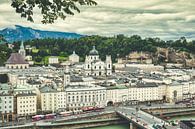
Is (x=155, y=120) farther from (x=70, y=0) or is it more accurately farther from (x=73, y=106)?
(x=70, y=0)

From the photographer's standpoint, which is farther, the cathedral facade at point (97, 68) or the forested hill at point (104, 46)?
the forested hill at point (104, 46)

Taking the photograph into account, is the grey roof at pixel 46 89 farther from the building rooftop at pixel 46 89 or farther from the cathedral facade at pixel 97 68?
the cathedral facade at pixel 97 68

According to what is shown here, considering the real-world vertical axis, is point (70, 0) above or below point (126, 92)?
above

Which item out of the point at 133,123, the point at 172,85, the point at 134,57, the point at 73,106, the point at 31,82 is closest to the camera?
the point at 133,123

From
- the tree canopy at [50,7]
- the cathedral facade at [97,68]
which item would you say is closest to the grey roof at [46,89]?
the cathedral facade at [97,68]

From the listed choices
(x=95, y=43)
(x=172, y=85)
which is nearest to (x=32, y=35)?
(x=95, y=43)

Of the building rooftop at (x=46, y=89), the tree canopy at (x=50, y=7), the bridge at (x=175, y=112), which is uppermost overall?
the tree canopy at (x=50, y=7)

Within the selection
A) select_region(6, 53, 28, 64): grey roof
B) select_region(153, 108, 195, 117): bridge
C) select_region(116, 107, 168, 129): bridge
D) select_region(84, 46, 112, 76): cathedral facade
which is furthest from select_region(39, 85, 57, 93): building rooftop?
select_region(6, 53, 28, 64): grey roof
